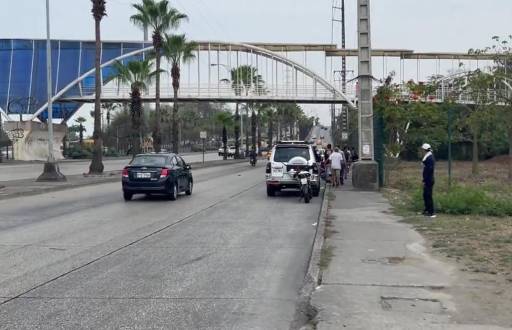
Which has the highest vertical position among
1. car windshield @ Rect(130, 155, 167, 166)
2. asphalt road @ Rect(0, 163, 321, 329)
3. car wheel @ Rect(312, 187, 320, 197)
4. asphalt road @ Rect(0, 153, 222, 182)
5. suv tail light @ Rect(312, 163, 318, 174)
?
car windshield @ Rect(130, 155, 167, 166)

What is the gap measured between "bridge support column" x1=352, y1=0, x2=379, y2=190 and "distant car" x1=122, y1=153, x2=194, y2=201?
6.96 meters

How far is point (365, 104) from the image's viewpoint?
24281 mm

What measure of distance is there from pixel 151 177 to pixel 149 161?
2.76 feet

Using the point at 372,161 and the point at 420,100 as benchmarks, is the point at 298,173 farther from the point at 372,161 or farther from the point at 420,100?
the point at 420,100

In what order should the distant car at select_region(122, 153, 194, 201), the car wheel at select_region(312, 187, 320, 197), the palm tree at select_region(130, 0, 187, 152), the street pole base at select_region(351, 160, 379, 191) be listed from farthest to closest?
the palm tree at select_region(130, 0, 187, 152) → the street pole base at select_region(351, 160, 379, 191) → the car wheel at select_region(312, 187, 320, 197) → the distant car at select_region(122, 153, 194, 201)

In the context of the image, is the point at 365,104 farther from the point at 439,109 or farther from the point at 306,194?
the point at 439,109

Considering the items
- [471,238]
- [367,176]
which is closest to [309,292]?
[471,238]

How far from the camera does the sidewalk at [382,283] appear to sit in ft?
21.7

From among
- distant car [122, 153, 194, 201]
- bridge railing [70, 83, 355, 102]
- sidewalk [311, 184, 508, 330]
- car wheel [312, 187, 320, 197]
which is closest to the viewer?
sidewalk [311, 184, 508, 330]

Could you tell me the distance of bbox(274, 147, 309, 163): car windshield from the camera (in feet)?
74.7

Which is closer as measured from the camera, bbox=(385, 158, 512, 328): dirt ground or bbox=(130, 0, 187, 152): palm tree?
bbox=(385, 158, 512, 328): dirt ground

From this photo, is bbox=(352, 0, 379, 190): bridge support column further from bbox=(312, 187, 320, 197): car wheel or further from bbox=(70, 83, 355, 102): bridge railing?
bbox=(70, 83, 355, 102): bridge railing

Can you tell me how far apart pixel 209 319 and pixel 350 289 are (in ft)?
6.43

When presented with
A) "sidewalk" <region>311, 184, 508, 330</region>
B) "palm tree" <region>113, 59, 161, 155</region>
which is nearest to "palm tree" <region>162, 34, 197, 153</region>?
"palm tree" <region>113, 59, 161, 155</region>
